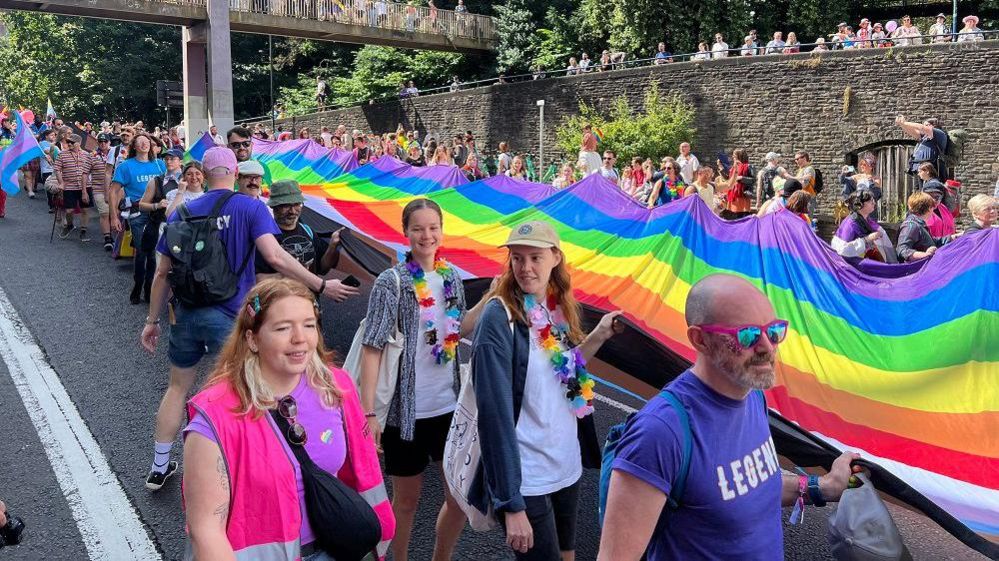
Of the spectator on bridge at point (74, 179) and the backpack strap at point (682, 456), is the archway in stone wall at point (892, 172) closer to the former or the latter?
the spectator on bridge at point (74, 179)

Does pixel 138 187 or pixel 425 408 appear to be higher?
pixel 138 187

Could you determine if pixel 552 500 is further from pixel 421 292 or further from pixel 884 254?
pixel 884 254

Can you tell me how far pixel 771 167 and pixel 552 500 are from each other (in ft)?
41.1

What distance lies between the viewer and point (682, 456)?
2295 millimetres

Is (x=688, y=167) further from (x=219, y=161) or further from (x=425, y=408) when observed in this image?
(x=425, y=408)

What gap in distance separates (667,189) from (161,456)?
35.5ft

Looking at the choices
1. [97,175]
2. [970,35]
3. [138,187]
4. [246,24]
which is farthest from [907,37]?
[246,24]

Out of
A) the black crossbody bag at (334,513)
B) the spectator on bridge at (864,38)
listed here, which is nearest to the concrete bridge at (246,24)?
the spectator on bridge at (864,38)

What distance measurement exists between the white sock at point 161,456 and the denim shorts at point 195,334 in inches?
19.5

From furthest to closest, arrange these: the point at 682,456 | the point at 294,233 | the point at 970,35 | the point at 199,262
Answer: the point at 970,35 → the point at 294,233 → the point at 199,262 → the point at 682,456

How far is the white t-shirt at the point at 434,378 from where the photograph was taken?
4207 millimetres

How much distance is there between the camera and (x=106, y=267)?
41.7 ft

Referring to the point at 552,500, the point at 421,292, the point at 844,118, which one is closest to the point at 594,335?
the point at 552,500

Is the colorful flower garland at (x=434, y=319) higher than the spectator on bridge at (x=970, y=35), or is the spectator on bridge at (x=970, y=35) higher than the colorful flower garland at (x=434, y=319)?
the spectator on bridge at (x=970, y=35)
